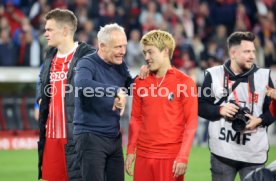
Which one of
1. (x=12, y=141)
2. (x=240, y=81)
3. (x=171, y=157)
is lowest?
(x=12, y=141)

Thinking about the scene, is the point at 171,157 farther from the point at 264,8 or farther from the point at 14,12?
the point at 264,8

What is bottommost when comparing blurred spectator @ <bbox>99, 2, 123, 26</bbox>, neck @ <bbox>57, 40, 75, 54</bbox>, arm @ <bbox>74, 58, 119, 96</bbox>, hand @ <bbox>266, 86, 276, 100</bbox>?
hand @ <bbox>266, 86, 276, 100</bbox>

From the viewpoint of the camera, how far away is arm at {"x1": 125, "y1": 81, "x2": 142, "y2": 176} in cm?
761

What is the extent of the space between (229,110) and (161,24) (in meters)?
12.6

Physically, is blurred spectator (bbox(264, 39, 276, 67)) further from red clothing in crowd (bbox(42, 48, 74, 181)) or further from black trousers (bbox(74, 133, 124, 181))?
black trousers (bbox(74, 133, 124, 181))

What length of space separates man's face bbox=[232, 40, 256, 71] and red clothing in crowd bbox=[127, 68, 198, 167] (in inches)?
31.2

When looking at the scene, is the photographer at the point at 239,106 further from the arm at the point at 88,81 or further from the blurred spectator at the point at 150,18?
the blurred spectator at the point at 150,18

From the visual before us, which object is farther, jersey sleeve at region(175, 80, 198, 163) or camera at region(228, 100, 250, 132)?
camera at region(228, 100, 250, 132)

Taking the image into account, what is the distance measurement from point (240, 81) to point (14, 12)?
486 inches

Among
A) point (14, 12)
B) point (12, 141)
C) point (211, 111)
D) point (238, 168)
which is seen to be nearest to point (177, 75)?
point (211, 111)

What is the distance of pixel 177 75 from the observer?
296 inches

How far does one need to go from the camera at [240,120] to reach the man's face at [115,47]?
4.03 ft

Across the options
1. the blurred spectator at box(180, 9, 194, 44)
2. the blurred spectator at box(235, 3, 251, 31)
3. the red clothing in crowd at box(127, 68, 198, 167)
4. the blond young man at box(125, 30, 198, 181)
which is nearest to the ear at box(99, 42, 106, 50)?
the blond young man at box(125, 30, 198, 181)

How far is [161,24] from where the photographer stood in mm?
20391
